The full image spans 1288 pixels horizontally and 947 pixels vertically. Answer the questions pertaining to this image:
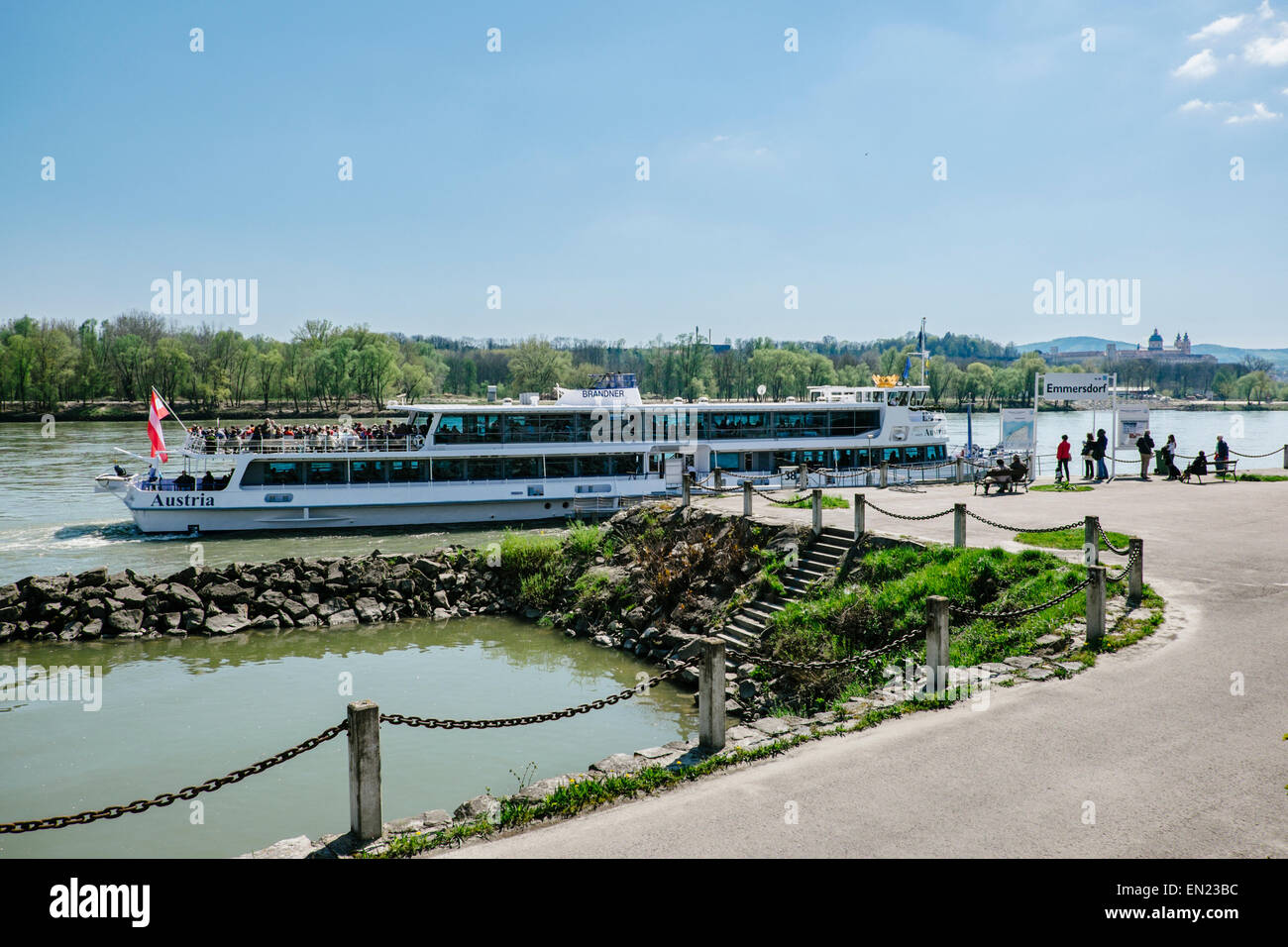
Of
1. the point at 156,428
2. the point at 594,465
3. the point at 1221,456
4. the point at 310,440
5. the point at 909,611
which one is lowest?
the point at 909,611

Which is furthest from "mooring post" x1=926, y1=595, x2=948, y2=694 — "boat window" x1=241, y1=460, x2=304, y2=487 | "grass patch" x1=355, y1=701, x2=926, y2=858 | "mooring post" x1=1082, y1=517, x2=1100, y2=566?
"boat window" x1=241, y1=460, x2=304, y2=487

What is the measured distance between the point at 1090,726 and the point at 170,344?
359 feet

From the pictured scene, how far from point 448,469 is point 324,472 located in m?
4.60

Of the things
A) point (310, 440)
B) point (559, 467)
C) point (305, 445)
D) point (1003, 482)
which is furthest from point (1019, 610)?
point (310, 440)

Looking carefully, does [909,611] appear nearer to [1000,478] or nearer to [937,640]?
[937,640]

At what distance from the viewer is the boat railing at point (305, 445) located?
31.7 m

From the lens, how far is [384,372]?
102562mm

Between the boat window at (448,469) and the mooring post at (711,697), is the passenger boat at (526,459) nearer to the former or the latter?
the boat window at (448,469)

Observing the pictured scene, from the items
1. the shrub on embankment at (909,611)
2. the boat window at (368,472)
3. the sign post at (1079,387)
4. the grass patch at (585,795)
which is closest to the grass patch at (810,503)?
the shrub on embankment at (909,611)

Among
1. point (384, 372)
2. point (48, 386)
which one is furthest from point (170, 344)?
point (384, 372)

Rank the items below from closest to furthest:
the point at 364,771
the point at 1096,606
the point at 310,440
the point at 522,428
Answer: the point at 364,771, the point at 1096,606, the point at 310,440, the point at 522,428

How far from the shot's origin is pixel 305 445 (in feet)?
105

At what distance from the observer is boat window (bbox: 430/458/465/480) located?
33156 millimetres

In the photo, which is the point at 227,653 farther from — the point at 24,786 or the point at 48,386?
the point at 48,386
